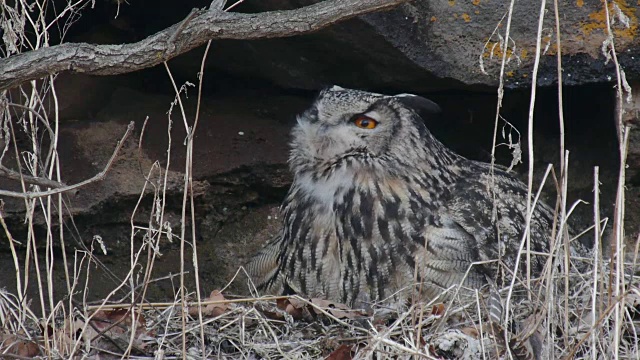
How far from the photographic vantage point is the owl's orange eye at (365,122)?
132 inches

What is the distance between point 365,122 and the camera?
11.0 feet

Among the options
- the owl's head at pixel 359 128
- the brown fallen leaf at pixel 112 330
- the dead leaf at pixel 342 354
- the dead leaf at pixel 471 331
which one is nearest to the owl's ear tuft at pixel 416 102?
the owl's head at pixel 359 128

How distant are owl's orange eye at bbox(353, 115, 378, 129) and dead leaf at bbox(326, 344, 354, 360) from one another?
892 millimetres

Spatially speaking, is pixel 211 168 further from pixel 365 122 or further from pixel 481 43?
pixel 481 43

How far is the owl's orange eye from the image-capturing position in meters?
3.35

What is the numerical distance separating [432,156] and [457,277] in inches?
20.3

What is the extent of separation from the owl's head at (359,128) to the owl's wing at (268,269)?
375 mm

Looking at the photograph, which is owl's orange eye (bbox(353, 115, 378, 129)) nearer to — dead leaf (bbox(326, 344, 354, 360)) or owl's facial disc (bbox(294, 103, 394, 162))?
owl's facial disc (bbox(294, 103, 394, 162))

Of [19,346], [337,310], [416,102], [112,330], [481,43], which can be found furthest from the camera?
[481,43]

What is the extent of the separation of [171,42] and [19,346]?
1.04 meters

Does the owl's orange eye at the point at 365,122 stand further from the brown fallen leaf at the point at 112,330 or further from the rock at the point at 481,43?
the brown fallen leaf at the point at 112,330

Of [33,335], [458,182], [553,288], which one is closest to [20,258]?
[33,335]

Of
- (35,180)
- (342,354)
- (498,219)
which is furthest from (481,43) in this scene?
(35,180)

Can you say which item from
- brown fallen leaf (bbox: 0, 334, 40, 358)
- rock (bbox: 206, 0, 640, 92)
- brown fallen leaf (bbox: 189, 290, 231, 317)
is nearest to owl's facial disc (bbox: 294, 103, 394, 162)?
rock (bbox: 206, 0, 640, 92)
